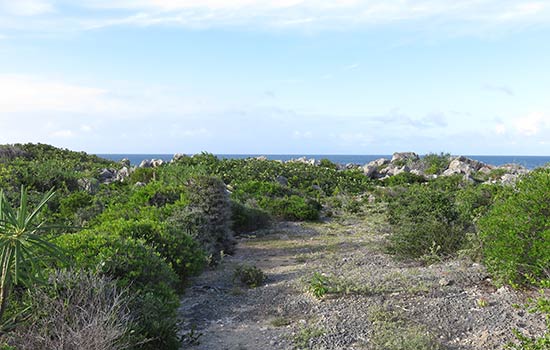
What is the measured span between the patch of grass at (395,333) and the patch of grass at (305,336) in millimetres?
668

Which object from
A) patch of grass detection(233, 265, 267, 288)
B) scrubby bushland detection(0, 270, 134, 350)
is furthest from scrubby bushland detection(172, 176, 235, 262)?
scrubby bushland detection(0, 270, 134, 350)

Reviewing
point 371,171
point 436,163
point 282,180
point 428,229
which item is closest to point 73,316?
point 428,229

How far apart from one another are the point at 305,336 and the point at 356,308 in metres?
1.05

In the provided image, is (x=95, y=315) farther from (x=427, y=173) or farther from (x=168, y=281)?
(x=427, y=173)

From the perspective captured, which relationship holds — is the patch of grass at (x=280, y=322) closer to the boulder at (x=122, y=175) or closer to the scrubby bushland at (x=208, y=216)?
the scrubby bushland at (x=208, y=216)

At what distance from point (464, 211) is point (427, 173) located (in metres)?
20.8

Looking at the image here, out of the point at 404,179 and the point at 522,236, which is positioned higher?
the point at 522,236

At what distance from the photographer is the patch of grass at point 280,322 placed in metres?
6.95

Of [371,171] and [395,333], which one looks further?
[371,171]

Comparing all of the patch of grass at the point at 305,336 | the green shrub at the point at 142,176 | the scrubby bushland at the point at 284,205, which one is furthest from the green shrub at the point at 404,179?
the patch of grass at the point at 305,336

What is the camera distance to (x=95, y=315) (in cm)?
517

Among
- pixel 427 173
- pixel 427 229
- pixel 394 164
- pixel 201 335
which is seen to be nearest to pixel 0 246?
pixel 201 335

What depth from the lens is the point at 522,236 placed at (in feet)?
23.8

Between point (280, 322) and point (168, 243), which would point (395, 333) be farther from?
point (168, 243)
